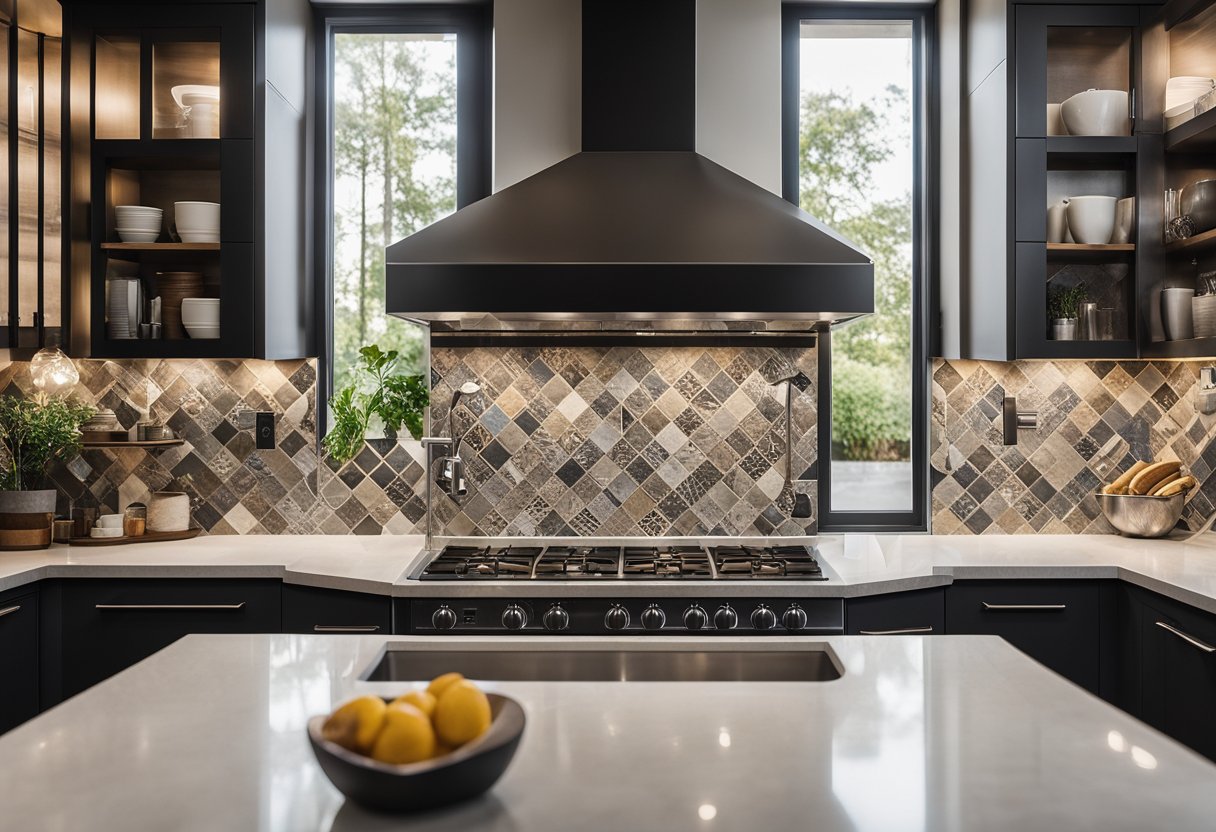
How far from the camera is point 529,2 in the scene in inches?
134

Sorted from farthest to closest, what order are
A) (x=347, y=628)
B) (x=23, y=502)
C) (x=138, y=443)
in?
(x=138, y=443)
(x=23, y=502)
(x=347, y=628)

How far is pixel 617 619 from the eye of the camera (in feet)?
9.05

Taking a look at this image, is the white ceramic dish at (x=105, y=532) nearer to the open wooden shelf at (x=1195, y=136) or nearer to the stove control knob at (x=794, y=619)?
the stove control knob at (x=794, y=619)

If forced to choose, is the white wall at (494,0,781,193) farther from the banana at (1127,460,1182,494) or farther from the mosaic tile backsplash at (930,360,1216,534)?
the banana at (1127,460,1182,494)

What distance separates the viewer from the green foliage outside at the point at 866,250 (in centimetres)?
369

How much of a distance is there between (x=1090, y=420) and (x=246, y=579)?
3085 millimetres

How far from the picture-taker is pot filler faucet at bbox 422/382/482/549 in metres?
3.37

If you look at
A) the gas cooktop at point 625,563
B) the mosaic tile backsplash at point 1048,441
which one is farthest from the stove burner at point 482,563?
the mosaic tile backsplash at point 1048,441

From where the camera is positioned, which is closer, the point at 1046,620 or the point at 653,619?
the point at 653,619

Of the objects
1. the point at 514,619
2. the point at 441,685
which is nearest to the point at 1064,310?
the point at 514,619

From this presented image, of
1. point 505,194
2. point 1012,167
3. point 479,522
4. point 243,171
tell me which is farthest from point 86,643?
point 1012,167

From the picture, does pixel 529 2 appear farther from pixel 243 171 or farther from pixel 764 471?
pixel 764 471

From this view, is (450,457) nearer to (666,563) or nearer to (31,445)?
(666,563)

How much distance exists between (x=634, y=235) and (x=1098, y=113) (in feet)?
5.73
